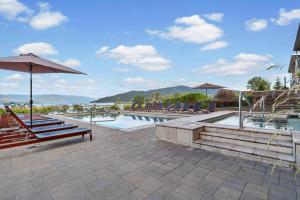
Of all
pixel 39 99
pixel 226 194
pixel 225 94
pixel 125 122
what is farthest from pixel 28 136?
pixel 39 99

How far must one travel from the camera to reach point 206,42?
14.0 m

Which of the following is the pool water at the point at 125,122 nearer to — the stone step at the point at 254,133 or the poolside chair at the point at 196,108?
the poolside chair at the point at 196,108

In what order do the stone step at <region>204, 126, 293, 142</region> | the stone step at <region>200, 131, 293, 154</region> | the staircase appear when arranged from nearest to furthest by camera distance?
the staircase < the stone step at <region>200, 131, 293, 154</region> < the stone step at <region>204, 126, 293, 142</region>

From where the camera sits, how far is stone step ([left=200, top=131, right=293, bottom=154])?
351 centimetres

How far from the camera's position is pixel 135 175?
2830mm

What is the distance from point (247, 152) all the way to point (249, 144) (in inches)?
18.4

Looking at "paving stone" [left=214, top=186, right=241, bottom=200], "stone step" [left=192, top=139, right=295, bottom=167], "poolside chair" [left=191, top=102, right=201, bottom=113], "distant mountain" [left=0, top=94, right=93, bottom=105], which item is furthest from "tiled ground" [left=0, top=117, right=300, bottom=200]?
"poolside chair" [left=191, top=102, right=201, bottom=113]

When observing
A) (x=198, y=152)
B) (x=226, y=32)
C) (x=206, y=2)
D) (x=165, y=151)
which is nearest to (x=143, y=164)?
(x=165, y=151)

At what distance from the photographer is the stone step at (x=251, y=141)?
3.51m

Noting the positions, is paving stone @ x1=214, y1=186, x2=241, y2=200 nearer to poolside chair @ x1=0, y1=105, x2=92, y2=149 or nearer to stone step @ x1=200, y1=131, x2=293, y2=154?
stone step @ x1=200, y1=131, x2=293, y2=154

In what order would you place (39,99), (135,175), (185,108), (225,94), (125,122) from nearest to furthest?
(135,175) → (125,122) → (185,108) → (225,94) → (39,99)

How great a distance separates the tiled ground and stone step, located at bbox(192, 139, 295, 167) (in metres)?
0.22

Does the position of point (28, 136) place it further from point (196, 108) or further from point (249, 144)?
point (196, 108)

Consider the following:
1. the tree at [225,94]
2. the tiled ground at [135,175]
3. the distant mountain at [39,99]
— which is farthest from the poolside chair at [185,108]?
the distant mountain at [39,99]
